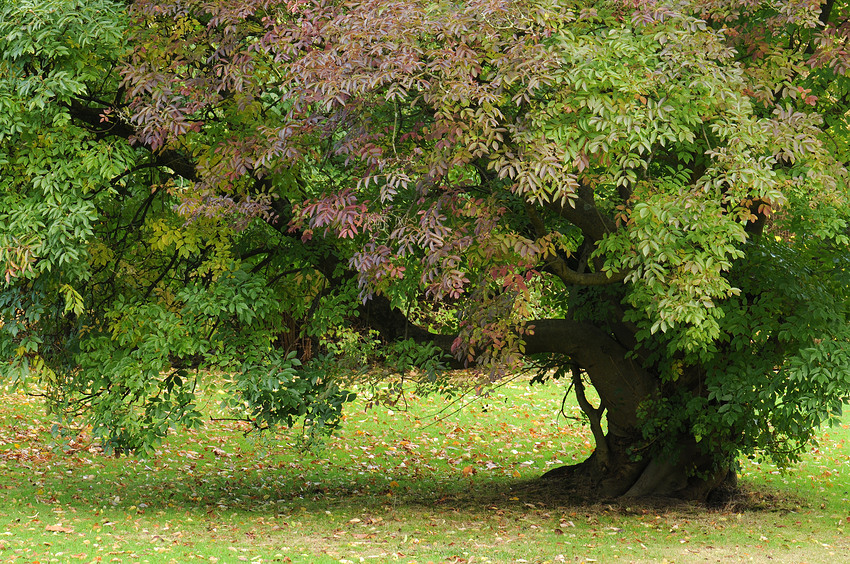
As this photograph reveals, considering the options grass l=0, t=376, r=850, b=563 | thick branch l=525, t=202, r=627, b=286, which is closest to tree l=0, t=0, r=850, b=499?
thick branch l=525, t=202, r=627, b=286

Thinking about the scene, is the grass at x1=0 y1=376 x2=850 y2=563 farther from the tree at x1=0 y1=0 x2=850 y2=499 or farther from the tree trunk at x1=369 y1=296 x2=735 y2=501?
the tree at x1=0 y1=0 x2=850 y2=499

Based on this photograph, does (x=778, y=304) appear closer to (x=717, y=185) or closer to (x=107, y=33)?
(x=717, y=185)

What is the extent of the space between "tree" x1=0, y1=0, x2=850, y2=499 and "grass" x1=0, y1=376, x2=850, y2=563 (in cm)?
102

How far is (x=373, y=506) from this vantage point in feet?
34.6

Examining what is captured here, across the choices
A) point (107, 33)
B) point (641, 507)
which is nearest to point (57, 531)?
point (107, 33)

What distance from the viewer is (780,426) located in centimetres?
901

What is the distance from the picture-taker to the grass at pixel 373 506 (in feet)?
25.8

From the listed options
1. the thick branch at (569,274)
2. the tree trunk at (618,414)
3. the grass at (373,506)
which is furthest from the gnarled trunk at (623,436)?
the thick branch at (569,274)

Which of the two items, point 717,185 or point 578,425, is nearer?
point 717,185

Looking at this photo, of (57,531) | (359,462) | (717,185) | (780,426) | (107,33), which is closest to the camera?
(717,185)

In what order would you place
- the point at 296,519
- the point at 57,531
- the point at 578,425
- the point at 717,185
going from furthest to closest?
the point at 578,425 < the point at 296,519 < the point at 57,531 < the point at 717,185

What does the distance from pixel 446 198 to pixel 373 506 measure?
5.06m

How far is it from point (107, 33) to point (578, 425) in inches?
508

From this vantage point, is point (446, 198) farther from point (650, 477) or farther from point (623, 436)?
point (650, 477)
